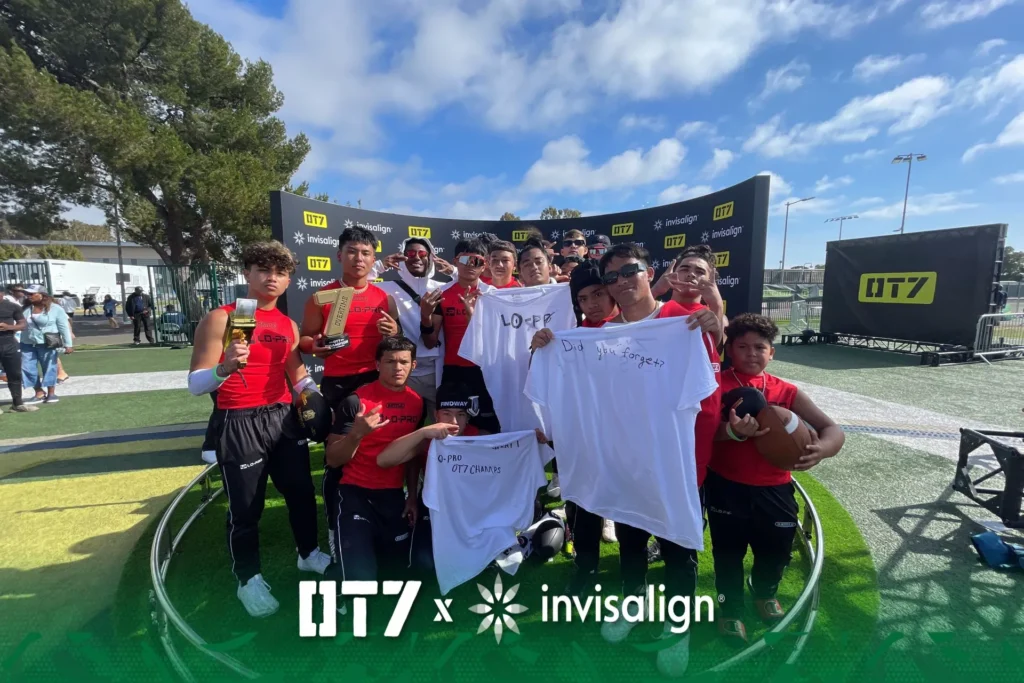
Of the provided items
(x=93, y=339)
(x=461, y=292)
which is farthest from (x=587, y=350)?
(x=93, y=339)

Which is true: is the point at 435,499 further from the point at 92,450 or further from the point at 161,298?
the point at 161,298

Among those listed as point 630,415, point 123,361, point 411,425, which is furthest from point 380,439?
point 123,361

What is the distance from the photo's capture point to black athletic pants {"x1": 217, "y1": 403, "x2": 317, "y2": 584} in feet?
9.56

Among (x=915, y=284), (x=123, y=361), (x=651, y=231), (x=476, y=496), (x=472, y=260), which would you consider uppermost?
(x=651, y=231)

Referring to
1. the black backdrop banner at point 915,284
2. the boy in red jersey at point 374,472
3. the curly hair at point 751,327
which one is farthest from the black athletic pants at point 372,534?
the black backdrop banner at point 915,284

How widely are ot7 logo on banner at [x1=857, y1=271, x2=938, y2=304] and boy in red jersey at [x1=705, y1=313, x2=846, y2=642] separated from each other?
48.6 ft

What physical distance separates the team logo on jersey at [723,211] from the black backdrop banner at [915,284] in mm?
10757

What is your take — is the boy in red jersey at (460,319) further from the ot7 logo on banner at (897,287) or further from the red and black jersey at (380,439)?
the ot7 logo on banner at (897,287)

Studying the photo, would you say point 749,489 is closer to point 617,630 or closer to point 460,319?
point 617,630

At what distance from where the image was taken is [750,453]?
2.63 meters

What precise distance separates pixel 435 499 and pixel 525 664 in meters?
1.09

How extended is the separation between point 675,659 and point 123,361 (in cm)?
1662

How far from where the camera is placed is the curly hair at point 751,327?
2.66m

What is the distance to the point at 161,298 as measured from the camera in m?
17.0
